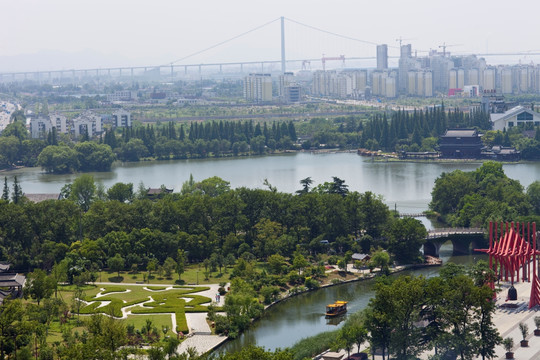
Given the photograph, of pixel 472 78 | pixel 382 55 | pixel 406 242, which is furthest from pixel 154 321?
pixel 382 55

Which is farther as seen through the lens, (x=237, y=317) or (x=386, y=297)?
(x=237, y=317)

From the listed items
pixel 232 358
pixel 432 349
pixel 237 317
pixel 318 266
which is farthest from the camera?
pixel 318 266

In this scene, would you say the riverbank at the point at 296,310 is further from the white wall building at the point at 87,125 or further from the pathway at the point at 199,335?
the white wall building at the point at 87,125

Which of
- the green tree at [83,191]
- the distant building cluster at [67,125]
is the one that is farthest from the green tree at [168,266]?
the distant building cluster at [67,125]

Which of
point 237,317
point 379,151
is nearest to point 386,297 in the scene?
point 237,317

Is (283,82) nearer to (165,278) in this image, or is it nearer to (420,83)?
(420,83)

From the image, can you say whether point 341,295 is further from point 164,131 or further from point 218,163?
point 164,131

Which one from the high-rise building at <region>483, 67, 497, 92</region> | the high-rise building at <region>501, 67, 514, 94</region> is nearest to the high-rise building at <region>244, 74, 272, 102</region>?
the high-rise building at <region>483, 67, 497, 92</region>
